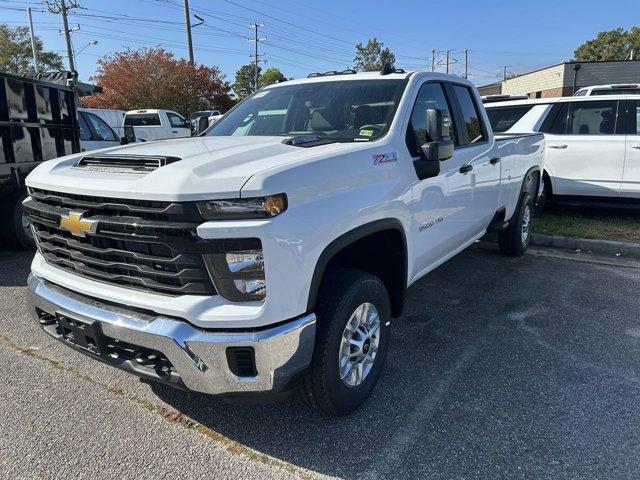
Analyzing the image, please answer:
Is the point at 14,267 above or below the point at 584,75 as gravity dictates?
below

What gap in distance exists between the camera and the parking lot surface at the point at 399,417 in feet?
8.20

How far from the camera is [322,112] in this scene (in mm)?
3676

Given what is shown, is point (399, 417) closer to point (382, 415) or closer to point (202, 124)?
point (382, 415)

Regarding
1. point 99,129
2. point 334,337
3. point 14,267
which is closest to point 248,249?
point 334,337

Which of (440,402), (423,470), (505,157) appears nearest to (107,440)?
(423,470)

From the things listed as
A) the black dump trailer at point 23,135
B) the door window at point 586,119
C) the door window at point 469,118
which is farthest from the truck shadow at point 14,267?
the door window at point 586,119

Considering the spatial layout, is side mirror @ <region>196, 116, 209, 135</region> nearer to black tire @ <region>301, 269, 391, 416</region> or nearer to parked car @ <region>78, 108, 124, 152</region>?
black tire @ <region>301, 269, 391, 416</region>

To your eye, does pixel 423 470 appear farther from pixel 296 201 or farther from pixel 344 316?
pixel 296 201

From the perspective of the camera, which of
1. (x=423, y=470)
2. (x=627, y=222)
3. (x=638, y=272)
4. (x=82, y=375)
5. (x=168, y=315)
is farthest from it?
(x=627, y=222)

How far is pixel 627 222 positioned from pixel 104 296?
7442 mm

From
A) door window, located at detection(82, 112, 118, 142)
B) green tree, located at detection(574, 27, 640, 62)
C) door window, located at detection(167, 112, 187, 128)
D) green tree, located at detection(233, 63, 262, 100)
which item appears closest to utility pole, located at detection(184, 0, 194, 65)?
door window, located at detection(167, 112, 187, 128)

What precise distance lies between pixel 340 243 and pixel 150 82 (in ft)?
103

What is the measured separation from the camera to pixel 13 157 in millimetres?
6000

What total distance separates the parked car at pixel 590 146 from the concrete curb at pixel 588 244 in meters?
1.22
